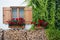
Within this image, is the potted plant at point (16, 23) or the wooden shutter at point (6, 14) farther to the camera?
the wooden shutter at point (6, 14)

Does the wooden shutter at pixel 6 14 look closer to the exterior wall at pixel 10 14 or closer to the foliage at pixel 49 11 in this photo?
the exterior wall at pixel 10 14

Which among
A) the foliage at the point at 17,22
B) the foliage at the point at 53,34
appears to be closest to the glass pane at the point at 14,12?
the foliage at the point at 17,22

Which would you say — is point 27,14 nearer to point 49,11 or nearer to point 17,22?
point 17,22

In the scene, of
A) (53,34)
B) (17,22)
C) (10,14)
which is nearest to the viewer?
(53,34)

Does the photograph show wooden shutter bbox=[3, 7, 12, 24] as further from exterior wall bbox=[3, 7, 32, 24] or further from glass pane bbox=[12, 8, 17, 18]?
glass pane bbox=[12, 8, 17, 18]

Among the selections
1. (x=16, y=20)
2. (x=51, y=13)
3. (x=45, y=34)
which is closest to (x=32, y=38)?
(x=45, y=34)

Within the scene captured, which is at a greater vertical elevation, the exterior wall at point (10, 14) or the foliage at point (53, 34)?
the exterior wall at point (10, 14)

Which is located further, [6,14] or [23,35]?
[6,14]

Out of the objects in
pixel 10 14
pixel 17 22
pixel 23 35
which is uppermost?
pixel 10 14

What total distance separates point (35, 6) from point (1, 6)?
3254 mm

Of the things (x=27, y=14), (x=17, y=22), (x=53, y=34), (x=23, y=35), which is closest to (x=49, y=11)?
(x=53, y=34)

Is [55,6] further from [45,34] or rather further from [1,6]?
[1,6]

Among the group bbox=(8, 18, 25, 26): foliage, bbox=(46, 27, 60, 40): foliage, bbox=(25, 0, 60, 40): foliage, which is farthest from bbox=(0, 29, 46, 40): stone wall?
bbox=(8, 18, 25, 26): foliage

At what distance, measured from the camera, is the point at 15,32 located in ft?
26.9
